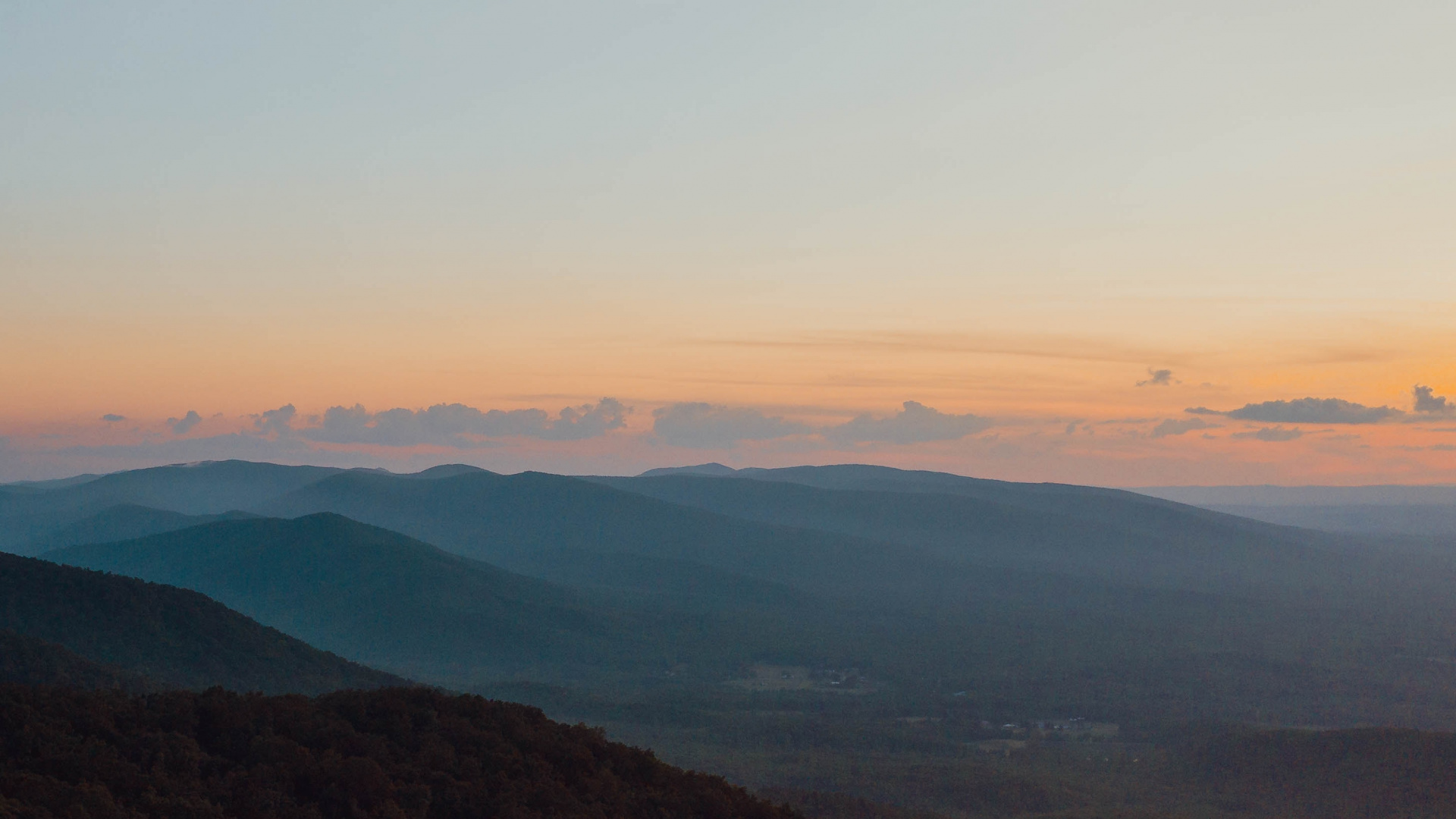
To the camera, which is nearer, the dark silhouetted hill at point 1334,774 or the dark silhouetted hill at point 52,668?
the dark silhouetted hill at point 52,668

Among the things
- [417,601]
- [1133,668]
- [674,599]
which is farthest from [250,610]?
[1133,668]

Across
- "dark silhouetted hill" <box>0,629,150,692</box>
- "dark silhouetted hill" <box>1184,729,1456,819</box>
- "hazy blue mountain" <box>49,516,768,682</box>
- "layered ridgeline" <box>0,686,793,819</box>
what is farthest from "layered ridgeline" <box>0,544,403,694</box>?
"dark silhouetted hill" <box>1184,729,1456,819</box>

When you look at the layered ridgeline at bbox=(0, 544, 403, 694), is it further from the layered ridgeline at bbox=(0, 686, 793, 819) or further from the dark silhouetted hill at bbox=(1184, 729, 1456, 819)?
the dark silhouetted hill at bbox=(1184, 729, 1456, 819)

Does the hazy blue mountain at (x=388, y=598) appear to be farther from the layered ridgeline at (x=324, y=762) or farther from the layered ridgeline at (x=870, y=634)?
the layered ridgeline at (x=324, y=762)

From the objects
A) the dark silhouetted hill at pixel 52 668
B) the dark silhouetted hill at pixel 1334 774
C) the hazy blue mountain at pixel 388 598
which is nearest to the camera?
the dark silhouetted hill at pixel 52 668

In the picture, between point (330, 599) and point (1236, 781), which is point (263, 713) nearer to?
point (1236, 781)

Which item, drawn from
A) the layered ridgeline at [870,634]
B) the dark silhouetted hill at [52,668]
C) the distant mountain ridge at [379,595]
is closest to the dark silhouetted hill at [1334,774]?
the layered ridgeline at [870,634]

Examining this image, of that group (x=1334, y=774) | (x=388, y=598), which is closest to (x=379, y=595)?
(x=388, y=598)
